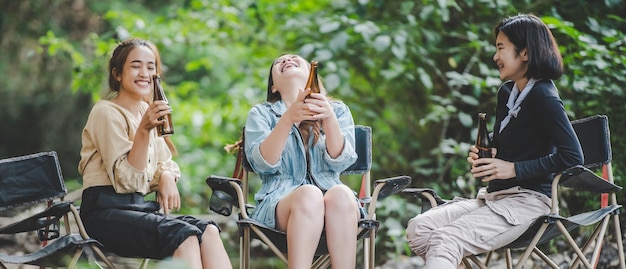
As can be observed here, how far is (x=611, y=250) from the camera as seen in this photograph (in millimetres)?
3988

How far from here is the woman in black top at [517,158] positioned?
269cm

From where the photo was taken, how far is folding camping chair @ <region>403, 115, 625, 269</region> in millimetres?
2705

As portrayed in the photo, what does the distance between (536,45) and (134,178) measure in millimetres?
1408

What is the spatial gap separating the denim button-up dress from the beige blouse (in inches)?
13.9

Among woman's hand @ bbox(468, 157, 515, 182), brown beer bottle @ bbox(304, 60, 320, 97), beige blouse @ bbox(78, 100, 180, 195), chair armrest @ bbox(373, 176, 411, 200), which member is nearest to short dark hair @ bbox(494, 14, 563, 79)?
woman's hand @ bbox(468, 157, 515, 182)

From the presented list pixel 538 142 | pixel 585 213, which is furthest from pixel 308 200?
pixel 585 213

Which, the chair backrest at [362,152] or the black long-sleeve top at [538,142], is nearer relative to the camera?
the black long-sleeve top at [538,142]

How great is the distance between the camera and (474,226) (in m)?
2.69

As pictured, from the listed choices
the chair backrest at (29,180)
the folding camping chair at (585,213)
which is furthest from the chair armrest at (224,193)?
the folding camping chair at (585,213)

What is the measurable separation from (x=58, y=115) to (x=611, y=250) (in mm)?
4584

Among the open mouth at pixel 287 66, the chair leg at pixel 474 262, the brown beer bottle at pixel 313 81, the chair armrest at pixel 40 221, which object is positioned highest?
the open mouth at pixel 287 66

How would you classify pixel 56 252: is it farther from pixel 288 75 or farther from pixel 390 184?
pixel 390 184

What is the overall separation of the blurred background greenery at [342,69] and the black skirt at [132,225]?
172 centimetres

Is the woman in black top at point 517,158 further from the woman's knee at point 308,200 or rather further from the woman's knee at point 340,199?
the woman's knee at point 308,200
